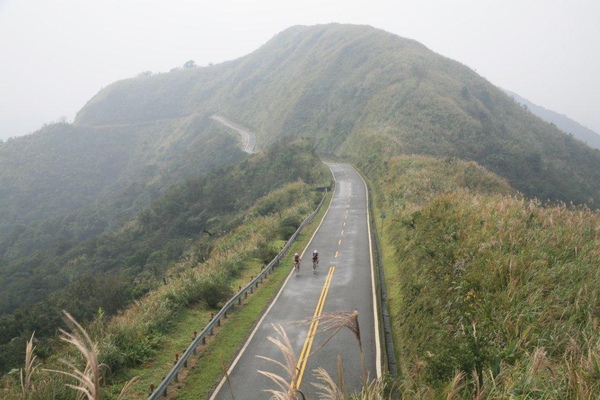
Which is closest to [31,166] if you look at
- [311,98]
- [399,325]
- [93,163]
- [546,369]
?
[93,163]

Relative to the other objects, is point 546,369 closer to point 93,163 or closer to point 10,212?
point 10,212

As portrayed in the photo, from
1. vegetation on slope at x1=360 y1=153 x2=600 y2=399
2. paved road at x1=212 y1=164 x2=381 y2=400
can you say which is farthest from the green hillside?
paved road at x1=212 y1=164 x2=381 y2=400

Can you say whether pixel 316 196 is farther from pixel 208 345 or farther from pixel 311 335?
pixel 311 335

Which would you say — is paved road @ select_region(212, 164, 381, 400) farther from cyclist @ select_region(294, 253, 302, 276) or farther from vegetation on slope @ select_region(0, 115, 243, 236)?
vegetation on slope @ select_region(0, 115, 243, 236)

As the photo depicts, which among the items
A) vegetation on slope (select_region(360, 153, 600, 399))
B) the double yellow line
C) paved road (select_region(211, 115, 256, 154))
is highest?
paved road (select_region(211, 115, 256, 154))

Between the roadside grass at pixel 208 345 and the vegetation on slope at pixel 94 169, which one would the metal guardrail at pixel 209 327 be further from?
the vegetation on slope at pixel 94 169

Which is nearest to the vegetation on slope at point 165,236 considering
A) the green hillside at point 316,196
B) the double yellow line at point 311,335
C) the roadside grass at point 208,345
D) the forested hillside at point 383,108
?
the green hillside at point 316,196

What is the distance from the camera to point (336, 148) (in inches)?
3068

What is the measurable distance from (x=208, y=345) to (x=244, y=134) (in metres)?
96.0

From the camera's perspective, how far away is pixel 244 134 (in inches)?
4156

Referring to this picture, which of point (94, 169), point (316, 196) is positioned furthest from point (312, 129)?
point (94, 169)

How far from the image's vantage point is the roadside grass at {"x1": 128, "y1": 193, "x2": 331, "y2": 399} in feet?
36.6

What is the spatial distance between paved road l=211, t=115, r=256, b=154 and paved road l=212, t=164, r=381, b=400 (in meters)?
62.3

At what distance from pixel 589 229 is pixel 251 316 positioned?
42.4 ft
